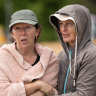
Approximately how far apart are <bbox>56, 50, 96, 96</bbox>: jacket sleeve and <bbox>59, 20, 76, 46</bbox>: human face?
0.25 m

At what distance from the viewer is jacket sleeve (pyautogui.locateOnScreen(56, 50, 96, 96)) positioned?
4.30 m

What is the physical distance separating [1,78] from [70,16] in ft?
3.11

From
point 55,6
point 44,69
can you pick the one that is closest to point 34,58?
point 44,69

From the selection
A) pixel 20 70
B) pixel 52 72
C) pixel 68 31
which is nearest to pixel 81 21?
pixel 68 31

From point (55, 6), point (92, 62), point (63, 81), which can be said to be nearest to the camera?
point (92, 62)

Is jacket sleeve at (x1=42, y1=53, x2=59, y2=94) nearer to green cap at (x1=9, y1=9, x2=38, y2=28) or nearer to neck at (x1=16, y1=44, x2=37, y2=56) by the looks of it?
neck at (x1=16, y1=44, x2=37, y2=56)

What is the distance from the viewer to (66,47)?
15.2 feet

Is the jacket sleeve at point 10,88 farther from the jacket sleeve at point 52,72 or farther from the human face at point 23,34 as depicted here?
the human face at point 23,34

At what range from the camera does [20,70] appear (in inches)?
175

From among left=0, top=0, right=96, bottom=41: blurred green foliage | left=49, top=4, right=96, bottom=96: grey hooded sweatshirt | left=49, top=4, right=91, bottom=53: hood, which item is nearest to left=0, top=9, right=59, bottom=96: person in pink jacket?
left=49, top=4, right=96, bottom=96: grey hooded sweatshirt

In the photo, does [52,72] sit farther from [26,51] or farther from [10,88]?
[10,88]

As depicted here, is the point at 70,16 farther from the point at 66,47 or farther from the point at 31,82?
the point at 31,82

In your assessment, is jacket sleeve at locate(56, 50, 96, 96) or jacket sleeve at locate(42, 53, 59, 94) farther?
jacket sleeve at locate(42, 53, 59, 94)

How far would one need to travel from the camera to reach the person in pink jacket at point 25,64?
434 centimetres
